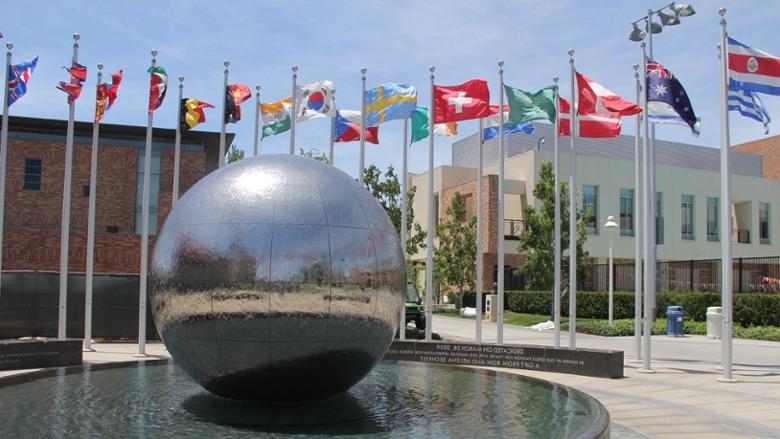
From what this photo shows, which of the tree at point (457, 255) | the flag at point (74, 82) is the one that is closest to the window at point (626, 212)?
the tree at point (457, 255)

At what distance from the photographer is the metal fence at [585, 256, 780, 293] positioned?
3434 centimetres

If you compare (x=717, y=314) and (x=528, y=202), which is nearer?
(x=717, y=314)

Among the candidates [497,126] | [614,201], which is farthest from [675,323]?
[614,201]

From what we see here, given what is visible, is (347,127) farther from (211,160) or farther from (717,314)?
(211,160)

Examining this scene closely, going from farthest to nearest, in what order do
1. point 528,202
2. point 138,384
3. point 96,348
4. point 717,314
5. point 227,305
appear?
1. point 528,202
2. point 717,314
3. point 96,348
4. point 138,384
5. point 227,305

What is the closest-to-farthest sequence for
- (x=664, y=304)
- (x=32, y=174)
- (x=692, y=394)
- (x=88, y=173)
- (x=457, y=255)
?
(x=692, y=394) → (x=664, y=304) → (x=32, y=174) → (x=88, y=173) → (x=457, y=255)

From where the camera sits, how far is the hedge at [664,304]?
28938 millimetres

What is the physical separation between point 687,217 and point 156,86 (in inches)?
1570

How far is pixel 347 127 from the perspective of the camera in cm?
2047

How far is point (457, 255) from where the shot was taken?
42.1m

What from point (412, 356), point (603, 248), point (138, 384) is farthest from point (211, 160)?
point (138, 384)

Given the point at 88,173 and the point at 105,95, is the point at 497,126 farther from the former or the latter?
the point at 88,173

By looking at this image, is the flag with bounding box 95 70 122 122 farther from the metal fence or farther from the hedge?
the metal fence

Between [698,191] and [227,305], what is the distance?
4676 centimetres
